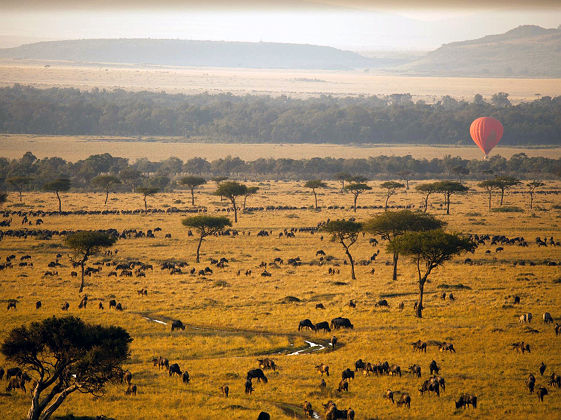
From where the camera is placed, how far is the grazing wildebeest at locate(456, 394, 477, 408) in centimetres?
2011

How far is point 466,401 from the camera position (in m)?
20.2

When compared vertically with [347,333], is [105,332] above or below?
above

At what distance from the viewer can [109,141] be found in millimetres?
193500

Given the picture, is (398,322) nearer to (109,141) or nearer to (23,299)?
(23,299)

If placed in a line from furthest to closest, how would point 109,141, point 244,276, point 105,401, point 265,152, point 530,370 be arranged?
1. point 109,141
2. point 265,152
3. point 244,276
4. point 530,370
5. point 105,401

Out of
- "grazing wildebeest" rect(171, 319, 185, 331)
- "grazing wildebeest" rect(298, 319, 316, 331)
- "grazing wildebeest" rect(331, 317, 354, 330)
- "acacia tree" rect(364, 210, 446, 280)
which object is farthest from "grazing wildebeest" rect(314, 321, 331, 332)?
"acacia tree" rect(364, 210, 446, 280)

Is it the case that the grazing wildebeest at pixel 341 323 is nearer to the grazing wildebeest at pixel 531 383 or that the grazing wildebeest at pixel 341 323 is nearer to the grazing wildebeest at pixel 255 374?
the grazing wildebeest at pixel 255 374

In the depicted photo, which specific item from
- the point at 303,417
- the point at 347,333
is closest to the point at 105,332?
the point at 303,417

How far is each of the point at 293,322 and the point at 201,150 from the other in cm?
15207

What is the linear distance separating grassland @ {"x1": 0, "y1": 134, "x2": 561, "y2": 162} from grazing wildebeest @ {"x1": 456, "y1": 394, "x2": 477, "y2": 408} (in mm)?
142052

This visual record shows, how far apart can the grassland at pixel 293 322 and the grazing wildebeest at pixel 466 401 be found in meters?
0.30

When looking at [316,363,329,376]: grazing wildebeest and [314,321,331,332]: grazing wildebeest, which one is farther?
[314,321,331,332]: grazing wildebeest

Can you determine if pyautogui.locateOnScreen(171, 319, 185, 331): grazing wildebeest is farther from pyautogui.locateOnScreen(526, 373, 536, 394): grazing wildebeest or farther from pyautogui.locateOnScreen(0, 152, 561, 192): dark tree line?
pyautogui.locateOnScreen(0, 152, 561, 192): dark tree line

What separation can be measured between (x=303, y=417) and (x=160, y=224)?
4982 cm
